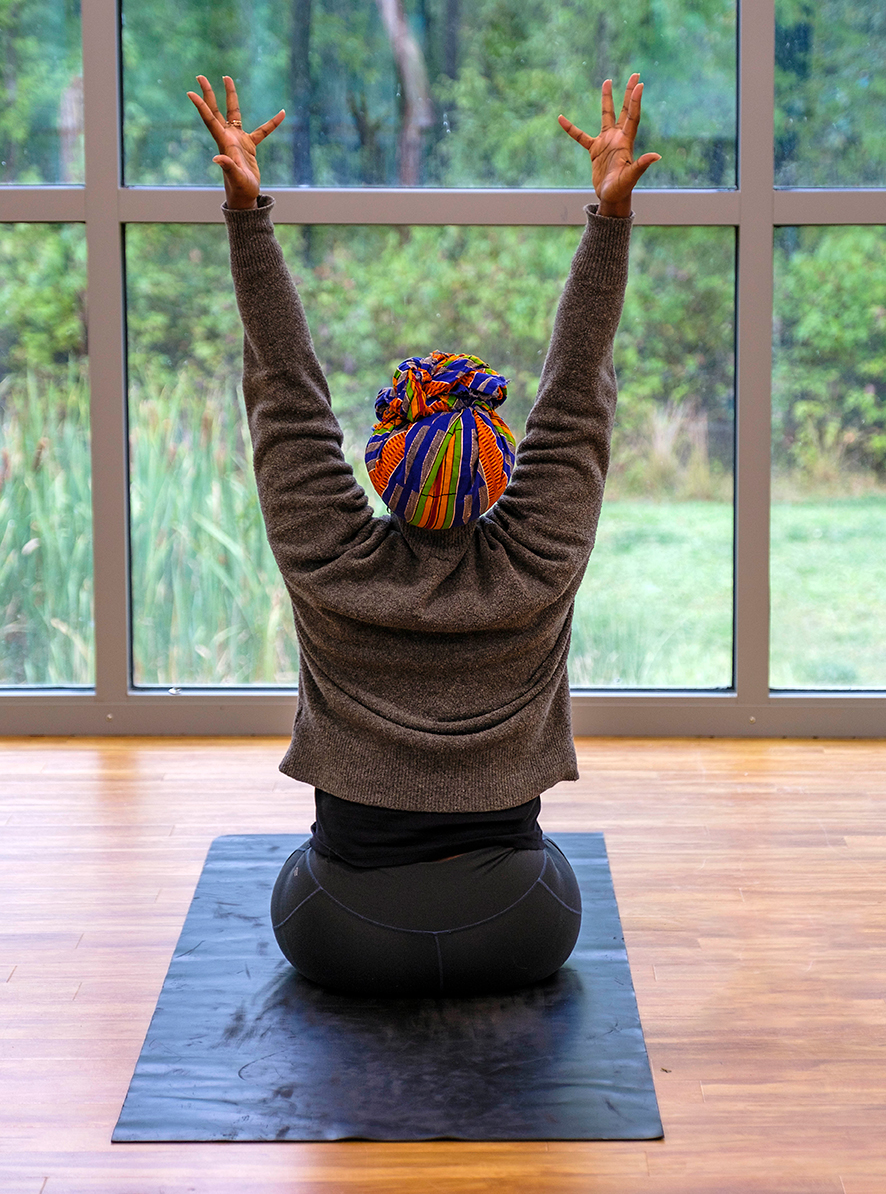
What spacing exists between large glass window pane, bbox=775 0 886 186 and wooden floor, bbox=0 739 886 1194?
1642 mm

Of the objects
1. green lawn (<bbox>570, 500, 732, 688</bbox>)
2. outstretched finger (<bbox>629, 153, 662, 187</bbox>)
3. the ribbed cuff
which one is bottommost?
green lawn (<bbox>570, 500, 732, 688</bbox>)

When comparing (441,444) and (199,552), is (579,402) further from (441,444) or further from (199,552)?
(199,552)

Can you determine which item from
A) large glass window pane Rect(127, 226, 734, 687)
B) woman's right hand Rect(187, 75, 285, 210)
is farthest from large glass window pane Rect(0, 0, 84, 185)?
woman's right hand Rect(187, 75, 285, 210)

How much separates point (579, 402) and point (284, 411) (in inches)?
17.0

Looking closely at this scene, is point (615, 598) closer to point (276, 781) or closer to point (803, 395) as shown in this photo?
point (803, 395)

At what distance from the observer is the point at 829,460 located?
3.52 metres

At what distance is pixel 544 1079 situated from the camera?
1.67 m

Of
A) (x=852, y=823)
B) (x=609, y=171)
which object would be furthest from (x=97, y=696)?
(x=609, y=171)

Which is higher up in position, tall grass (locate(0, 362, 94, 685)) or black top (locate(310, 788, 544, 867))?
tall grass (locate(0, 362, 94, 685))

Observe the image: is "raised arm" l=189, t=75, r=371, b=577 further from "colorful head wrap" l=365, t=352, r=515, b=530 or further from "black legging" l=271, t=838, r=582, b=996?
"black legging" l=271, t=838, r=582, b=996

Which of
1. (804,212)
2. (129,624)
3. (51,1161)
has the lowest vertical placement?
(51,1161)

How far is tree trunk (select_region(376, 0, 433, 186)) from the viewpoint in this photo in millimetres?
3385

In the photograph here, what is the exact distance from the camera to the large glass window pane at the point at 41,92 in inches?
133

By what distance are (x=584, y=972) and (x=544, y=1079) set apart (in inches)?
13.7
